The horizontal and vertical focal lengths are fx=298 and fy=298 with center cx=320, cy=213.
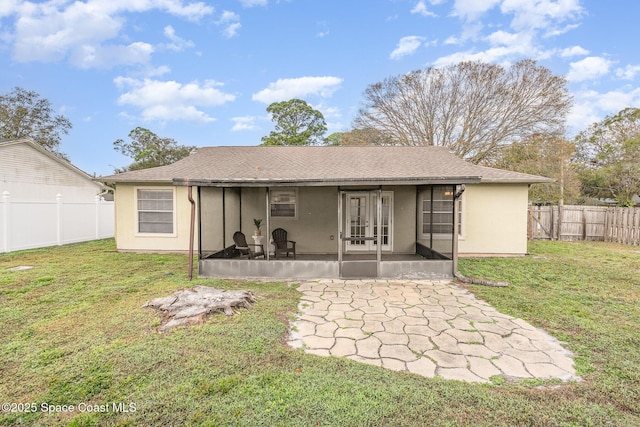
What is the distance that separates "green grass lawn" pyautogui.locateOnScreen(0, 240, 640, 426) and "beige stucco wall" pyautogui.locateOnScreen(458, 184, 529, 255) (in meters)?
3.88

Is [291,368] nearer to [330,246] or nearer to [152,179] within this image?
[330,246]

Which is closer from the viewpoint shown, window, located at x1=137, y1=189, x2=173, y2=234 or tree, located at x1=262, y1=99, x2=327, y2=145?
window, located at x1=137, y1=189, x2=173, y2=234

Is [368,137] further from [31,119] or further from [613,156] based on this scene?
[31,119]

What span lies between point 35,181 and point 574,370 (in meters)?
18.4

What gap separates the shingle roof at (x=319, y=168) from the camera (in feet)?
20.5

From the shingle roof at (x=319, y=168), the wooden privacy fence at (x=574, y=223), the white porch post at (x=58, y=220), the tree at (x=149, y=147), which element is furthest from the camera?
the tree at (x=149, y=147)

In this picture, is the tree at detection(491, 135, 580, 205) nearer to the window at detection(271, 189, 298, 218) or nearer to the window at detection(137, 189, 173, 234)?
the window at detection(271, 189, 298, 218)

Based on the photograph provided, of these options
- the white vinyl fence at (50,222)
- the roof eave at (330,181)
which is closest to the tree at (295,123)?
the white vinyl fence at (50,222)

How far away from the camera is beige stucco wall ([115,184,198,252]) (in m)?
9.61

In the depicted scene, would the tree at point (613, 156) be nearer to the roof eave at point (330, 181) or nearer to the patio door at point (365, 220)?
the patio door at point (365, 220)

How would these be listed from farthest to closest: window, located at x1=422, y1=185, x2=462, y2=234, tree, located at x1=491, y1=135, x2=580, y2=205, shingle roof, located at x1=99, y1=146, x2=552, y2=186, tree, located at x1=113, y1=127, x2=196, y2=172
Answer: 1. tree, located at x1=113, y1=127, x2=196, y2=172
2. tree, located at x1=491, y1=135, x2=580, y2=205
3. window, located at x1=422, y1=185, x2=462, y2=234
4. shingle roof, located at x1=99, y1=146, x2=552, y2=186

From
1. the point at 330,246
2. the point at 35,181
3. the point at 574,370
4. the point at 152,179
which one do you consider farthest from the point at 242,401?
the point at 35,181

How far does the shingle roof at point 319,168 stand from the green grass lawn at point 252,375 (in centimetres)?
249

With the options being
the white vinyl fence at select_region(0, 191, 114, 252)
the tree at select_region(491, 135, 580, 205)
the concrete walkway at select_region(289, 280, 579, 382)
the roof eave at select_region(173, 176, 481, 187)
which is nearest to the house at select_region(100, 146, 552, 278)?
the roof eave at select_region(173, 176, 481, 187)
